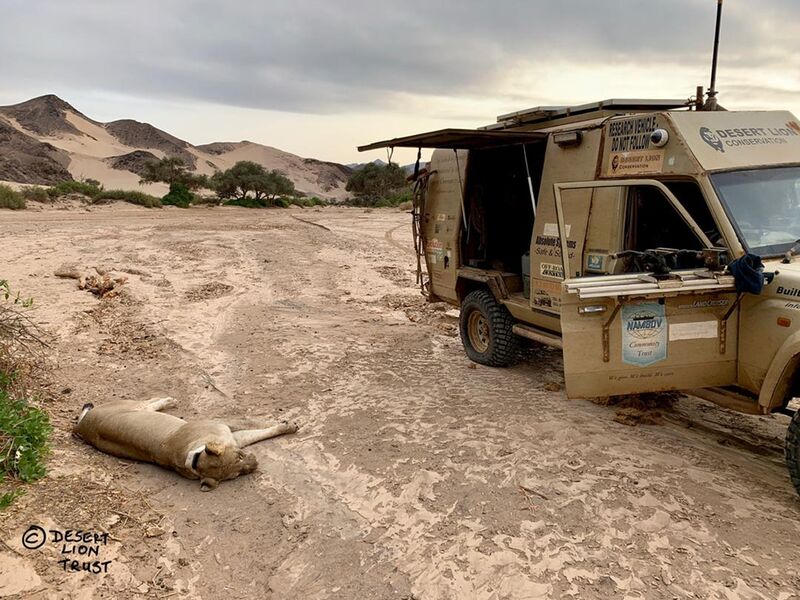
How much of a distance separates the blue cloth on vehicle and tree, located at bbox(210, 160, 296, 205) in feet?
125

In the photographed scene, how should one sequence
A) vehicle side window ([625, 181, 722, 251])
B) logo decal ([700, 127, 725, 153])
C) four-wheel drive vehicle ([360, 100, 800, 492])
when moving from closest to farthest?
1. four-wheel drive vehicle ([360, 100, 800, 492])
2. logo decal ([700, 127, 725, 153])
3. vehicle side window ([625, 181, 722, 251])

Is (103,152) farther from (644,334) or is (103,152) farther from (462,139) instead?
(644,334)

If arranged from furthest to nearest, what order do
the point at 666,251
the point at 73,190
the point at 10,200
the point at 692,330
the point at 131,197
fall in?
the point at 131,197 → the point at 73,190 → the point at 10,200 → the point at 666,251 → the point at 692,330

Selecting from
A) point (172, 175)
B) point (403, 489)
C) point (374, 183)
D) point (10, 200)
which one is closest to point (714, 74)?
point (403, 489)

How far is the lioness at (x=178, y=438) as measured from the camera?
4602 millimetres

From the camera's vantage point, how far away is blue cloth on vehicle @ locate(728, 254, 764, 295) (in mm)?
4016

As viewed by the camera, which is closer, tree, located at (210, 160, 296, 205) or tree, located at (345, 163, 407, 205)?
tree, located at (210, 160, 296, 205)

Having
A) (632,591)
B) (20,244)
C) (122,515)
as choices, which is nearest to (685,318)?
(632,591)

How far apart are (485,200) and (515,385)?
2.61 metres

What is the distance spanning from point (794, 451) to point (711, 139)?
2362mm

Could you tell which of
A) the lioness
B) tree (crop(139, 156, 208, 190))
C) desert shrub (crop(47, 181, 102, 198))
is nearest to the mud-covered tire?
the lioness

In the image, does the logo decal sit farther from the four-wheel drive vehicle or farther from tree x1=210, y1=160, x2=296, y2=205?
tree x1=210, y1=160, x2=296, y2=205

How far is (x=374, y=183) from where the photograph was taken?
176 ft

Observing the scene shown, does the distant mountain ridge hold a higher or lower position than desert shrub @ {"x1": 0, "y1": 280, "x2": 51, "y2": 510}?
higher
